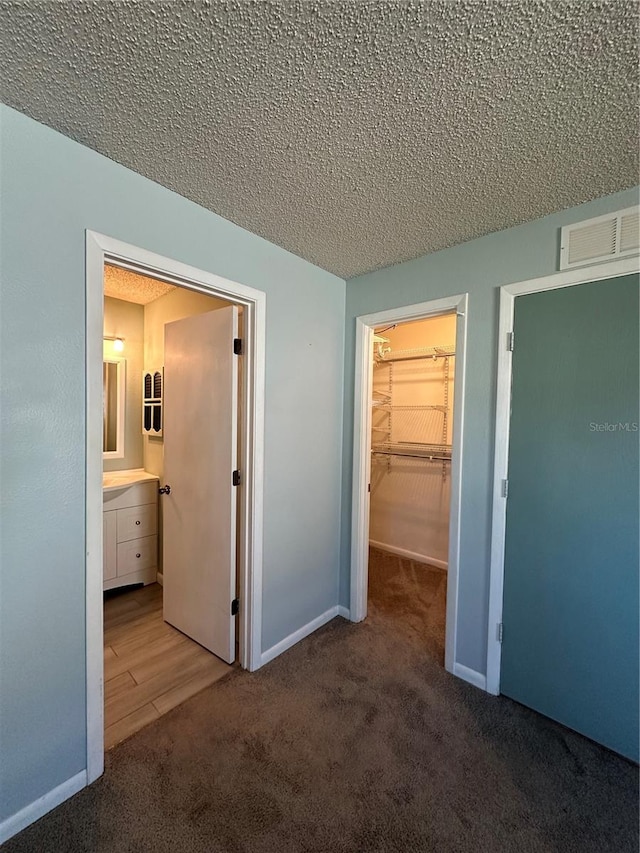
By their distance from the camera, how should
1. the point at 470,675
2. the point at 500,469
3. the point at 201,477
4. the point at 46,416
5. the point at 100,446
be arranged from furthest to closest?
the point at 201,477, the point at 470,675, the point at 500,469, the point at 100,446, the point at 46,416

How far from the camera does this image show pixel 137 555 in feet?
9.55

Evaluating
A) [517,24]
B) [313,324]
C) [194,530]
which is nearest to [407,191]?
[517,24]

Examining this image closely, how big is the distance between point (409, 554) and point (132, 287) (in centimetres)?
356

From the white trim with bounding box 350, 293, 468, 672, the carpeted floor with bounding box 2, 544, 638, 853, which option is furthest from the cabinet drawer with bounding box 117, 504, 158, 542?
the white trim with bounding box 350, 293, 468, 672

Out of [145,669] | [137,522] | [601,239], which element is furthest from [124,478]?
[601,239]

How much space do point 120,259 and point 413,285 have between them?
1569 mm

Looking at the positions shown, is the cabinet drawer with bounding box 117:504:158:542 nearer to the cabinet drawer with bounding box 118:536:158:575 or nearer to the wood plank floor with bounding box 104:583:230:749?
the cabinet drawer with bounding box 118:536:158:575

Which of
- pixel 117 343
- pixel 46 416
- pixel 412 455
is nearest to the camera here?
pixel 46 416

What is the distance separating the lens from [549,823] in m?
1.27

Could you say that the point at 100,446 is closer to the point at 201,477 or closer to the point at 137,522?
the point at 201,477

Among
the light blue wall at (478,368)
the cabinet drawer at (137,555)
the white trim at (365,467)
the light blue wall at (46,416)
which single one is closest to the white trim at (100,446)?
the light blue wall at (46,416)

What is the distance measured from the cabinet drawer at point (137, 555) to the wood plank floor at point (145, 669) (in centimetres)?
31

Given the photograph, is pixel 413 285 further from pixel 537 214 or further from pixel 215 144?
pixel 215 144

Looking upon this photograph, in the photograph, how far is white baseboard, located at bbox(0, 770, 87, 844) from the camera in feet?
3.90
